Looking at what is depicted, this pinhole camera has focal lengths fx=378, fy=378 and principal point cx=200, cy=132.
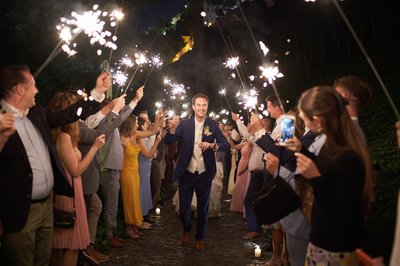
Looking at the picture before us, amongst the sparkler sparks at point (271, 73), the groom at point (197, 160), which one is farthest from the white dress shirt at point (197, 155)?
the sparkler sparks at point (271, 73)

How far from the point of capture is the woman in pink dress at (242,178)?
9844 millimetres

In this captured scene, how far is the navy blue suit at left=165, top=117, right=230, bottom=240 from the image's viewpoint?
7.48 m

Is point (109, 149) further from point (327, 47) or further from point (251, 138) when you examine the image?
point (327, 47)

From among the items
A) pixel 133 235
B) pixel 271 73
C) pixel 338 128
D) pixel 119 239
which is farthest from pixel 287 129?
pixel 271 73

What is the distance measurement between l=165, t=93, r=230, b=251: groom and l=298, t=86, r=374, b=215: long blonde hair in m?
4.31

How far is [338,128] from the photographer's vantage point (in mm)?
3072

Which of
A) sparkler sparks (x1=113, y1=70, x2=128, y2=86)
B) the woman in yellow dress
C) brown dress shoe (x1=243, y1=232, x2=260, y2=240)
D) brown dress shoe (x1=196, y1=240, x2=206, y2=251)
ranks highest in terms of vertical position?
sparkler sparks (x1=113, y1=70, x2=128, y2=86)

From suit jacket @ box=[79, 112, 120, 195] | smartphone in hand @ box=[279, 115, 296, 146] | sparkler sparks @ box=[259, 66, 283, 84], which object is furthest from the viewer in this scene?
sparkler sparks @ box=[259, 66, 283, 84]

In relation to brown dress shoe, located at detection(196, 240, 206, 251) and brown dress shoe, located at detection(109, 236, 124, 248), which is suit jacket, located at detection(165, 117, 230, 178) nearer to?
brown dress shoe, located at detection(196, 240, 206, 251)

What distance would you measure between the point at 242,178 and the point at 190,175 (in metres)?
2.75

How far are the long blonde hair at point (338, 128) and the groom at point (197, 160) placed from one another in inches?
169

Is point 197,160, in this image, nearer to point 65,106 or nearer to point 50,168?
point 65,106

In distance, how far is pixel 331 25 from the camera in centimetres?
1216

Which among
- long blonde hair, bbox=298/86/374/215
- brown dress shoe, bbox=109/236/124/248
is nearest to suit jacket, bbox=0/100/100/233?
long blonde hair, bbox=298/86/374/215
